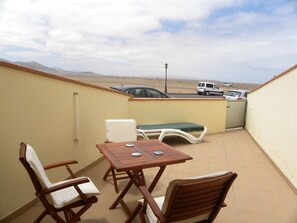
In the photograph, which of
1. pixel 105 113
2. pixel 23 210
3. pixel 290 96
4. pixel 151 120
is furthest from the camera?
pixel 151 120

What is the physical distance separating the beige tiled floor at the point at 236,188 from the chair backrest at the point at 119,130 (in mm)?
672

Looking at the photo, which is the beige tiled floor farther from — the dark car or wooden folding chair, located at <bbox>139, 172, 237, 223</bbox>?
the dark car

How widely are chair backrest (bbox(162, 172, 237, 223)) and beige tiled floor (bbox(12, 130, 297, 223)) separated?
983mm

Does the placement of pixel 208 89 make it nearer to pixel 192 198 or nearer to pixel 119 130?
pixel 119 130

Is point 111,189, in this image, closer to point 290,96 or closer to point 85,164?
point 85,164

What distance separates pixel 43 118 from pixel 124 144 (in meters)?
1.07

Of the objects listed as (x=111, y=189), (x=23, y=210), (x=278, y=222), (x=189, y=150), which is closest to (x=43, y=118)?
(x=23, y=210)

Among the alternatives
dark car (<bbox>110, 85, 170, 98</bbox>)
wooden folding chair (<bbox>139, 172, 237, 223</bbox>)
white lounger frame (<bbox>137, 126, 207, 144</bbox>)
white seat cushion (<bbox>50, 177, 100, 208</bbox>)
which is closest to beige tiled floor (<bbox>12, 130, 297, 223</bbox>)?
white lounger frame (<bbox>137, 126, 207, 144</bbox>)

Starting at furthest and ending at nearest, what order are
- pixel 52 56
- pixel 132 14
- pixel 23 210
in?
pixel 52 56 → pixel 132 14 → pixel 23 210

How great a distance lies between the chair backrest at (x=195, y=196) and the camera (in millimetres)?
1488

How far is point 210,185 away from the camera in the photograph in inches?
62.1

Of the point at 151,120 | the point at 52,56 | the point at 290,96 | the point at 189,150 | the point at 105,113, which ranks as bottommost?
the point at 189,150

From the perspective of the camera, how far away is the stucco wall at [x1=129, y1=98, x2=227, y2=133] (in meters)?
6.21

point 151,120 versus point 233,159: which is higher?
point 151,120
